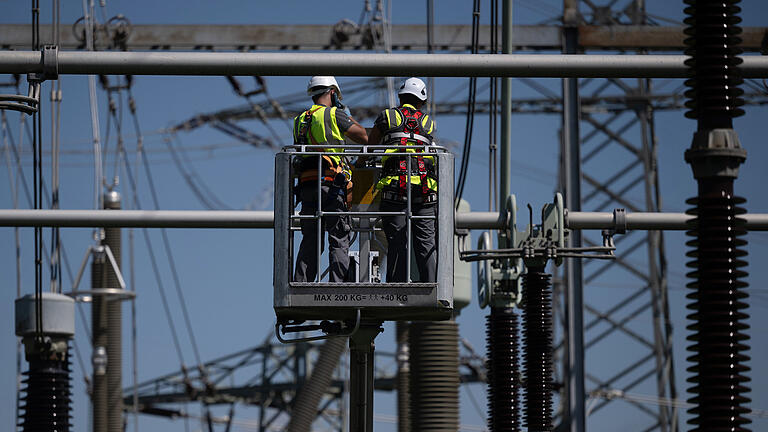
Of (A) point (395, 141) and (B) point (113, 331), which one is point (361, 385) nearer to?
(A) point (395, 141)

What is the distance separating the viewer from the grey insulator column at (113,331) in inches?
946

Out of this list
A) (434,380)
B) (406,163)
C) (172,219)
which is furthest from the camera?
(434,380)

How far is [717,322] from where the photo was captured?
22.3 feet

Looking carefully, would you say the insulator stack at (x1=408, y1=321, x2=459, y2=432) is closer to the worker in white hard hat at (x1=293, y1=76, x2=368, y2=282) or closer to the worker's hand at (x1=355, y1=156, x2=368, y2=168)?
the worker's hand at (x1=355, y1=156, x2=368, y2=168)

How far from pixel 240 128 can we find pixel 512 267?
2981cm

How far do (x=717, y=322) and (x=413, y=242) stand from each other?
269 centimetres

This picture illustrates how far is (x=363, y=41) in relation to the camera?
30766 millimetres

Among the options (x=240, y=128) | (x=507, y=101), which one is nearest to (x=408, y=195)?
(x=507, y=101)

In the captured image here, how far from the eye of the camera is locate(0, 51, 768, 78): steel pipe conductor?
8.72 metres

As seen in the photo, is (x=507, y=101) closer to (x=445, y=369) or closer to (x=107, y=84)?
(x=445, y=369)

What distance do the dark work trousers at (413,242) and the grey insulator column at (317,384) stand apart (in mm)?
11303

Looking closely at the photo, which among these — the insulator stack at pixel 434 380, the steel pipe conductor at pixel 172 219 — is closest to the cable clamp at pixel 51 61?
the steel pipe conductor at pixel 172 219

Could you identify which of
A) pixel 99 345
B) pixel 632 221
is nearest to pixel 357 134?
pixel 632 221

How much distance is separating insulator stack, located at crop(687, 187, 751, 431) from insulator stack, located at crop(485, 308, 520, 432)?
647cm
